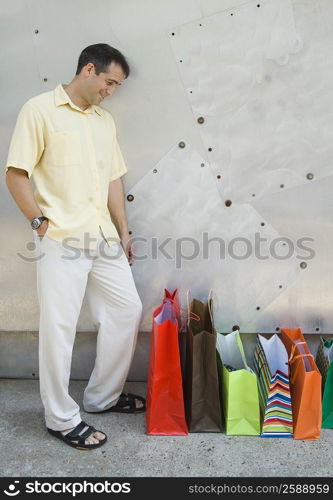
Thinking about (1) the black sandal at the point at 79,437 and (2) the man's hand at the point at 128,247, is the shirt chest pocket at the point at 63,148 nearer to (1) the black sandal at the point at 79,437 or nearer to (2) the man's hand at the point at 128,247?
(2) the man's hand at the point at 128,247

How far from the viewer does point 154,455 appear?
7.94 ft

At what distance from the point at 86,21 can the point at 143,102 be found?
1.60 ft

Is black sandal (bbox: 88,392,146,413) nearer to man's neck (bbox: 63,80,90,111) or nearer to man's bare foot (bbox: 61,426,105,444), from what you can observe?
man's bare foot (bbox: 61,426,105,444)

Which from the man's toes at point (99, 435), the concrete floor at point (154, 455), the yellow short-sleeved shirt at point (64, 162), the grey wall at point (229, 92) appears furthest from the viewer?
the grey wall at point (229, 92)

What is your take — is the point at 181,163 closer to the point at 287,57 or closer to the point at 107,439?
the point at 287,57

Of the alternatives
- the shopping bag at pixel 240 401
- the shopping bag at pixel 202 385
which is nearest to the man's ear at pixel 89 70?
the shopping bag at pixel 202 385

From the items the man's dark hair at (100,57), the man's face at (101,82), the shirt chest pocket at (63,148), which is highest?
the man's dark hair at (100,57)

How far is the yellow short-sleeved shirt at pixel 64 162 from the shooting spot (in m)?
2.42

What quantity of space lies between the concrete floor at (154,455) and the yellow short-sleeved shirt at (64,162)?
3.00 feet

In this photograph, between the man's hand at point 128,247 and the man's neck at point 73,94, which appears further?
the man's hand at point 128,247

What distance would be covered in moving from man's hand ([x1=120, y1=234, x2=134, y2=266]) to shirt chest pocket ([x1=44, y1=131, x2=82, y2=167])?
1.68ft

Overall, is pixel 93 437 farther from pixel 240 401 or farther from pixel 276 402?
pixel 276 402

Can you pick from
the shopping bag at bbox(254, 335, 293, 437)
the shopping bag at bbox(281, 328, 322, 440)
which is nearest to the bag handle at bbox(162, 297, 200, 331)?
the shopping bag at bbox(254, 335, 293, 437)

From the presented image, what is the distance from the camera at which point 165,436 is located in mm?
2574
